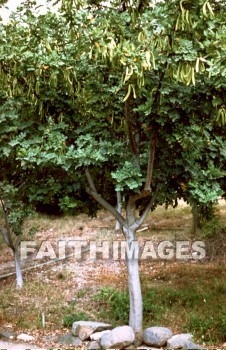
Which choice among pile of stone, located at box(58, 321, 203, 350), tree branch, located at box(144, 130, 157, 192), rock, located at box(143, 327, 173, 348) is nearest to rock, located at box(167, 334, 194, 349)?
pile of stone, located at box(58, 321, 203, 350)

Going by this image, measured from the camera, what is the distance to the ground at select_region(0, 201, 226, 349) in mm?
8844

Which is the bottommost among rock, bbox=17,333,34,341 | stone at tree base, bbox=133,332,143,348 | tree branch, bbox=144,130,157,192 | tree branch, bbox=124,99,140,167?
rock, bbox=17,333,34,341

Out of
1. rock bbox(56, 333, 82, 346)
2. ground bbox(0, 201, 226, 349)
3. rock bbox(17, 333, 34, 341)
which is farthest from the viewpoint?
ground bbox(0, 201, 226, 349)

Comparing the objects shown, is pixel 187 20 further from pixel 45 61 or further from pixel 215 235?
pixel 215 235

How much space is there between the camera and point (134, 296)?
798 centimetres

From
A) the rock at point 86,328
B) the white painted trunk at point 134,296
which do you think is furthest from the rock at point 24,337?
the white painted trunk at point 134,296

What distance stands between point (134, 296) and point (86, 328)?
1.12 metres

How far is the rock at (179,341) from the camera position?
281 inches

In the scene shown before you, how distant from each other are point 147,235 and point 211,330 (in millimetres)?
10770

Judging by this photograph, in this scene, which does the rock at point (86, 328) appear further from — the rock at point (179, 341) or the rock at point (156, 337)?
the rock at point (179, 341)

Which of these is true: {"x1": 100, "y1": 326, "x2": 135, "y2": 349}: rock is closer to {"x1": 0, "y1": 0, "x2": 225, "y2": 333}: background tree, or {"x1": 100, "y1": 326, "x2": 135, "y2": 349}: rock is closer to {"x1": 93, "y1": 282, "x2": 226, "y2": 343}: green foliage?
{"x1": 0, "y1": 0, "x2": 225, "y2": 333}: background tree

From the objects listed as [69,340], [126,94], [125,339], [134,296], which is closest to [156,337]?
Result: [125,339]

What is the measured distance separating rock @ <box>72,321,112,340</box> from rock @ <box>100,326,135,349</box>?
1.70ft

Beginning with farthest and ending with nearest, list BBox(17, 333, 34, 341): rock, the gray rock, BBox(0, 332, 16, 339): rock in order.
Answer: BBox(0, 332, 16, 339): rock, BBox(17, 333, 34, 341): rock, the gray rock
